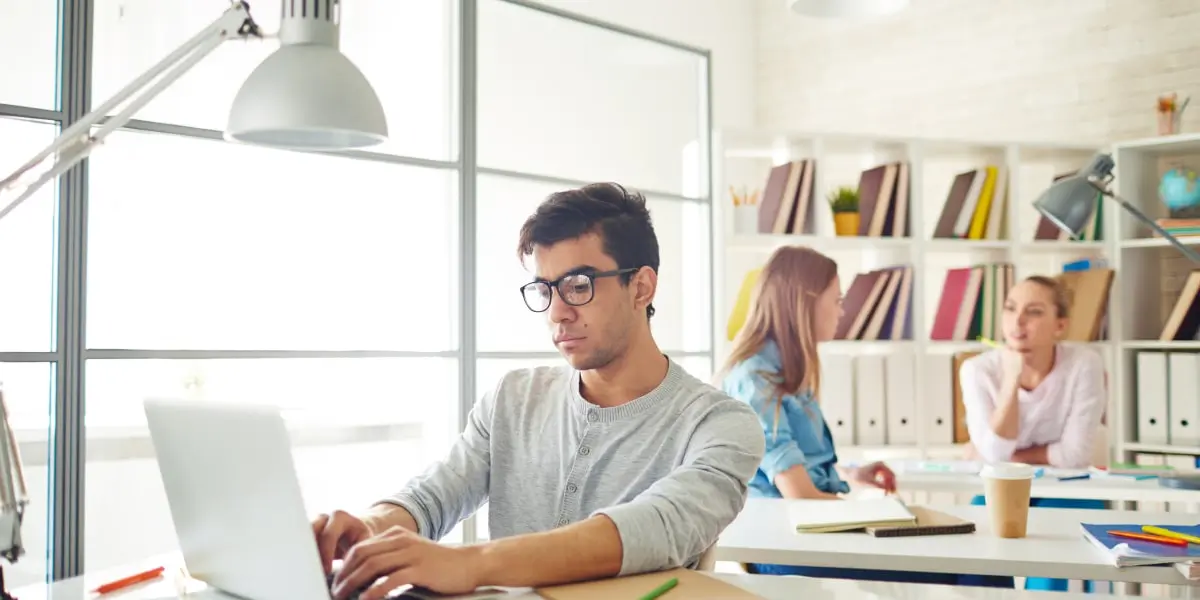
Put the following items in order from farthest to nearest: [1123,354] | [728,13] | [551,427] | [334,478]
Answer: [728,13] < [1123,354] < [334,478] < [551,427]

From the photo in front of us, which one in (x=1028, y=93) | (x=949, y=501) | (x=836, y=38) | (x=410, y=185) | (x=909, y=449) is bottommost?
(x=949, y=501)

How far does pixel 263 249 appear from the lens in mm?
3500

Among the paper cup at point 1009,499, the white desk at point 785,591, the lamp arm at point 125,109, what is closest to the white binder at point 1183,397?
the paper cup at point 1009,499

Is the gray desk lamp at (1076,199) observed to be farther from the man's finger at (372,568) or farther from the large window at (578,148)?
the man's finger at (372,568)

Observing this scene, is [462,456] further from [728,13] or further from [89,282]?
[728,13]

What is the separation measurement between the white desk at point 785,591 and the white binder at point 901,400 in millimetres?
2703

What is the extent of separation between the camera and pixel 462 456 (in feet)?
5.98

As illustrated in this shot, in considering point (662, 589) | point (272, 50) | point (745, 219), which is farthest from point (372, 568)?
point (745, 219)

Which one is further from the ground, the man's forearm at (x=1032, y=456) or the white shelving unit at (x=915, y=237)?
the white shelving unit at (x=915, y=237)

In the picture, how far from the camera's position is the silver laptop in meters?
1.14

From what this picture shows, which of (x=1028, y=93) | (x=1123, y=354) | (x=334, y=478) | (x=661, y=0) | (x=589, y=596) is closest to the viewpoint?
(x=589, y=596)

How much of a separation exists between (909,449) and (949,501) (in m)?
0.77

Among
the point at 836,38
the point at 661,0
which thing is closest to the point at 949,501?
the point at 836,38

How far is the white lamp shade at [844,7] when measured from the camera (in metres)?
3.29
